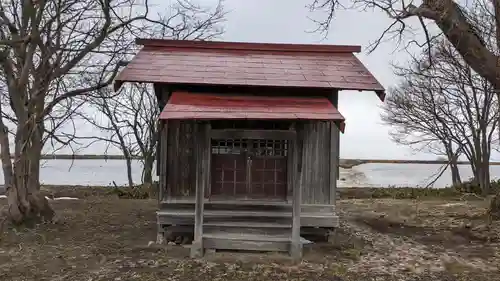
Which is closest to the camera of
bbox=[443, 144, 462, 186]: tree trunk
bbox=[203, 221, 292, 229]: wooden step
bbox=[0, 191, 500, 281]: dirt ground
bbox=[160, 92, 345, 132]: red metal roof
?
bbox=[0, 191, 500, 281]: dirt ground

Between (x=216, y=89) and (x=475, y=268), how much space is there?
516cm

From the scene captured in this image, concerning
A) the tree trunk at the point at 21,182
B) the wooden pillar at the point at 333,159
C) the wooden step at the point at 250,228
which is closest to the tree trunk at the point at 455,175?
the wooden pillar at the point at 333,159

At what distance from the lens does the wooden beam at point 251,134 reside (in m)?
7.02

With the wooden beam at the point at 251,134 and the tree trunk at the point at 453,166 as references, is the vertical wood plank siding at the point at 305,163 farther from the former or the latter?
the tree trunk at the point at 453,166

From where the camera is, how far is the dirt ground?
6.24 m

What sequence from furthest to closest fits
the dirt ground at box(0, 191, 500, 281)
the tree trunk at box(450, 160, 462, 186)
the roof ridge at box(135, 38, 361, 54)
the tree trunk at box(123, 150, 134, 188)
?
the tree trunk at box(450, 160, 462, 186) < the tree trunk at box(123, 150, 134, 188) < the roof ridge at box(135, 38, 361, 54) < the dirt ground at box(0, 191, 500, 281)

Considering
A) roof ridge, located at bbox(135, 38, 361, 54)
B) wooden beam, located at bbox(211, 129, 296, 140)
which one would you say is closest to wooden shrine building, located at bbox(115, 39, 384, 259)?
wooden beam, located at bbox(211, 129, 296, 140)

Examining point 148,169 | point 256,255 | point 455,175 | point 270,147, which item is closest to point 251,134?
point 270,147

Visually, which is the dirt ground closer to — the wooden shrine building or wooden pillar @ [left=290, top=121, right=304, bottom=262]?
wooden pillar @ [left=290, top=121, right=304, bottom=262]

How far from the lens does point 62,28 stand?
955cm

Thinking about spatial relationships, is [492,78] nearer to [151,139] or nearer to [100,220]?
[100,220]

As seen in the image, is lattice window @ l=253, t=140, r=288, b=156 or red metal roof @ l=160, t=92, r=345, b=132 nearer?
red metal roof @ l=160, t=92, r=345, b=132

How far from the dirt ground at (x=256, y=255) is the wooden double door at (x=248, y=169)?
47.3 inches

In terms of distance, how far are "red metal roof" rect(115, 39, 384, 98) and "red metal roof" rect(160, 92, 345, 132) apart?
10.4 inches
